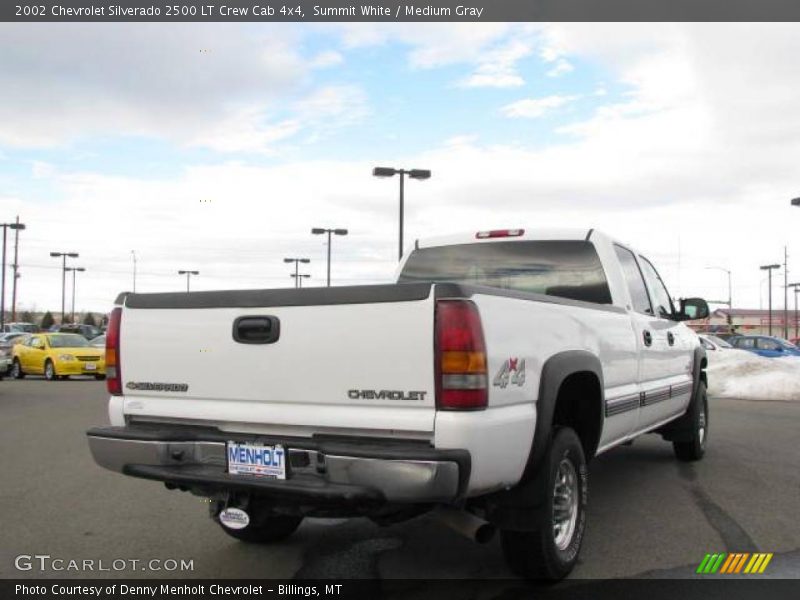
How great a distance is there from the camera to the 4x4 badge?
3.50m

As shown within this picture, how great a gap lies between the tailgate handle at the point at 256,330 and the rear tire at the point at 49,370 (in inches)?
808

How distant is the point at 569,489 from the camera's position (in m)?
4.38

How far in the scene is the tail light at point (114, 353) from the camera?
4289 millimetres

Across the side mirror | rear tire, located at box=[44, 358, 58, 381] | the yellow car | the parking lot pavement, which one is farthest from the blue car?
rear tire, located at box=[44, 358, 58, 381]

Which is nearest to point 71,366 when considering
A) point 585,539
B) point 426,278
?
point 426,278

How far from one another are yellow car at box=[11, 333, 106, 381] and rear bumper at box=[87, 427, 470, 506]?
1942cm

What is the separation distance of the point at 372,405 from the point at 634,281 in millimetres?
3493

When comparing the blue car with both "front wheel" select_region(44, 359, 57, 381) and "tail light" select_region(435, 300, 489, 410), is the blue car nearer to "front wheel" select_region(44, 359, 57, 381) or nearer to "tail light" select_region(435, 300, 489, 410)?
"front wheel" select_region(44, 359, 57, 381)

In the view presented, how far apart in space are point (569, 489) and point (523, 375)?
104 cm

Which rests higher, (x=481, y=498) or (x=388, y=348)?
(x=388, y=348)

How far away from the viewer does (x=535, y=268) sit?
5762 mm

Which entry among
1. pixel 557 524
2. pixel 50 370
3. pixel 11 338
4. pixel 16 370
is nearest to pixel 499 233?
pixel 557 524

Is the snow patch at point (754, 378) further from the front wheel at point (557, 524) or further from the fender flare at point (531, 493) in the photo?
the fender flare at point (531, 493)

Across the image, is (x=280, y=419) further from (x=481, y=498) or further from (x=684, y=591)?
(x=684, y=591)
